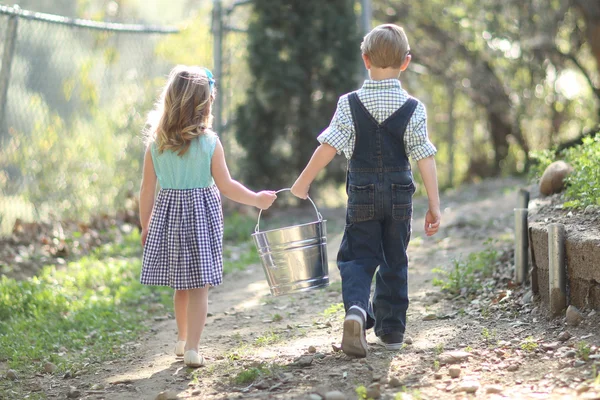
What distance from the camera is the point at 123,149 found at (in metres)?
8.19

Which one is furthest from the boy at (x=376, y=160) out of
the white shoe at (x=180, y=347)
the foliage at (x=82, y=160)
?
the foliage at (x=82, y=160)

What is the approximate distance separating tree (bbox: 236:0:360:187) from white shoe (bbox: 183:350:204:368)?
501 centimetres

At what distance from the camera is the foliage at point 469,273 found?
190 inches

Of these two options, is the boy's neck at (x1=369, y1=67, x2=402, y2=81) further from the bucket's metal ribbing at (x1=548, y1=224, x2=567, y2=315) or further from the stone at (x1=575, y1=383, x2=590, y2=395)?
the stone at (x1=575, y1=383, x2=590, y2=395)

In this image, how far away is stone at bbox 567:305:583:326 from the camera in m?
3.64

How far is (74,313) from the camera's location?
4969mm

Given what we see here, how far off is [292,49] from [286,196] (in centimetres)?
168

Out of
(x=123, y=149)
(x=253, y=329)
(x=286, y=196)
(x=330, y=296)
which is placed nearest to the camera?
(x=253, y=329)

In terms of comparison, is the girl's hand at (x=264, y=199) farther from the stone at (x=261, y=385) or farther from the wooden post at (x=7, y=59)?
the wooden post at (x=7, y=59)

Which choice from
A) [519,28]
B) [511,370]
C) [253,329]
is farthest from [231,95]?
[511,370]

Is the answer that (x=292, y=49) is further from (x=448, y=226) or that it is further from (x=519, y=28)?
(x=519, y=28)

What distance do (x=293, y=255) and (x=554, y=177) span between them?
2076 mm

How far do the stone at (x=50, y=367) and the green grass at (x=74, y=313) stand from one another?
0.03 m

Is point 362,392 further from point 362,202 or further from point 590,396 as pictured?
point 362,202
